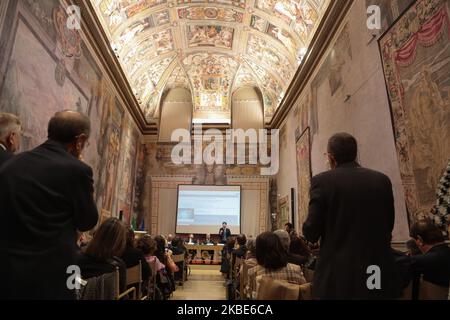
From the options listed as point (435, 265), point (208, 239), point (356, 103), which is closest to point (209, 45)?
point (208, 239)

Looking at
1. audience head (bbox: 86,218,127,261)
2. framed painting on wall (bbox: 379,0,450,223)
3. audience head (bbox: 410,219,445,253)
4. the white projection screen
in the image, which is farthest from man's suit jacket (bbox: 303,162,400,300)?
the white projection screen

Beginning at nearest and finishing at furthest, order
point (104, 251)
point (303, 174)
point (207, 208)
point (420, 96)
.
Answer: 1. point (104, 251)
2. point (420, 96)
3. point (303, 174)
4. point (207, 208)

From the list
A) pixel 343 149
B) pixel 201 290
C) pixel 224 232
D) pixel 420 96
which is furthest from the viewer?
pixel 224 232

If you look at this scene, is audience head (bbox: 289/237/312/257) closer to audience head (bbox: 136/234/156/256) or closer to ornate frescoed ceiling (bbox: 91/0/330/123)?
audience head (bbox: 136/234/156/256)

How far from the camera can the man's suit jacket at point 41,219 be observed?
172 cm

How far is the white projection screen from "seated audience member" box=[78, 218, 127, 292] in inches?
586

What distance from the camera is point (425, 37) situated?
5.30 metres

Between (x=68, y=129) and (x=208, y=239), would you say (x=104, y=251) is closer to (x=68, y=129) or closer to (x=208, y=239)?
(x=68, y=129)

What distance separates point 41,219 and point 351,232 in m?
1.89

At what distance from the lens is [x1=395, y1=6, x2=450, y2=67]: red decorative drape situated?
4.86m

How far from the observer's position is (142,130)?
1894 cm

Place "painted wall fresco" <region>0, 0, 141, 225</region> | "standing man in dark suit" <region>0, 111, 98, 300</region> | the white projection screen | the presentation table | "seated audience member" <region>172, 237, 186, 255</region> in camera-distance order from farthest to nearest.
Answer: the white projection screen
the presentation table
"seated audience member" <region>172, 237, 186, 255</region>
"painted wall fresco" <region>0, 0, 141, 225</region>
"standing man in dark suit" <region>0, 111, 98, 300</region>

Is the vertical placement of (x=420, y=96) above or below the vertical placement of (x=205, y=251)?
above
